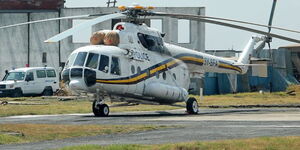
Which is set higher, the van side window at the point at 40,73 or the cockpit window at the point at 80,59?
the cockpit window at the point at 80,59

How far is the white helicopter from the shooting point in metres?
28.8

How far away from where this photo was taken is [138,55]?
30906 millimetres

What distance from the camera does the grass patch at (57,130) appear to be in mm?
19250

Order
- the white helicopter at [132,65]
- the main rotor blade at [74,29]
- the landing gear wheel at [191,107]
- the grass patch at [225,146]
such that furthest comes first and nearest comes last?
the landing gear wheel at [191,107] < the white helicopter at [132,65] < the main rotor blade at [74,29] < the grass patch at [225,146]

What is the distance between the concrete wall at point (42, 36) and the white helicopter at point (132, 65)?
120 feet

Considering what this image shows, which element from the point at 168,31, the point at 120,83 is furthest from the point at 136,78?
the point at 168,31

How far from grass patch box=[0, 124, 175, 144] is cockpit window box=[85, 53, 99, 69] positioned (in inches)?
254

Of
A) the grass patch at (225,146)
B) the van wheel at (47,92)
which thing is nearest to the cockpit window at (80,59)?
the grass patch at (225,146)

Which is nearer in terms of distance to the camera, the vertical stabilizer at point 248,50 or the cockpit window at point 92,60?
the cockpit window at point 92,60

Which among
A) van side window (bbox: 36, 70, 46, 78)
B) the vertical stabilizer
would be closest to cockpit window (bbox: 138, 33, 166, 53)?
the vertical stabilizer

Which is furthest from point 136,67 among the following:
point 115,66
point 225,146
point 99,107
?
point 225,146

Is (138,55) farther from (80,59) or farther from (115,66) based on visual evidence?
(80,59)

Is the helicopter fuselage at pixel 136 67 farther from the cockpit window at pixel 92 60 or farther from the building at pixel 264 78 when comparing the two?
the building at pixel 264 78

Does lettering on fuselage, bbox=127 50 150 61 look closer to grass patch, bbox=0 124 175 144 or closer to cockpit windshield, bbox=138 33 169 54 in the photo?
cockpit windshield, bbox=138 33 169 54
